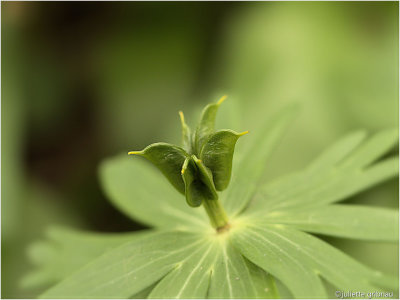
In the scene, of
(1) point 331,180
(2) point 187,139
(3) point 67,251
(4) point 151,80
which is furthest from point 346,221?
(4) point 151,80

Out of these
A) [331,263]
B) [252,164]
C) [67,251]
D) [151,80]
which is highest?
[151,80]

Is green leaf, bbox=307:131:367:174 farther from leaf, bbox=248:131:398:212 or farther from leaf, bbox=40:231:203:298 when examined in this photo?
leaf, bbox=40:231:203:298

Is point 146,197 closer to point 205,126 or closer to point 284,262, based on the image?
point 205,126

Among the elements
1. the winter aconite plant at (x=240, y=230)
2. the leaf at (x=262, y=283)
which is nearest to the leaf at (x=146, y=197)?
the winter aconite plant at (x=240, y=230)

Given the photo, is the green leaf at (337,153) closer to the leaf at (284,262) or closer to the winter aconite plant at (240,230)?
the winter aconite plant at (240,230)

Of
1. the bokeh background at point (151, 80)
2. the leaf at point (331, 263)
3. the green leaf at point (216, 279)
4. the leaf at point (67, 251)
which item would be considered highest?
the bokeh background at point (151, 80)

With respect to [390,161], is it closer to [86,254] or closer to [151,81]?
[86,254]

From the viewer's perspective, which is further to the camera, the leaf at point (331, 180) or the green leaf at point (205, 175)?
the leaf at point (331, 180)
